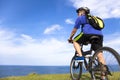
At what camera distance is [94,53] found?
1098cm

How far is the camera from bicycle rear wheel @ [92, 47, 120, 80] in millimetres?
9789

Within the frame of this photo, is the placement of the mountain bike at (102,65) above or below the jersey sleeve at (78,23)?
below

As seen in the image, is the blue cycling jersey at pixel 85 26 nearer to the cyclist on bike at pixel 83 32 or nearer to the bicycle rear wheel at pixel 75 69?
the cyclist on bike at pixel 83 32

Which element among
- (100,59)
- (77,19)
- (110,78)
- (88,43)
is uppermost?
(77,19)

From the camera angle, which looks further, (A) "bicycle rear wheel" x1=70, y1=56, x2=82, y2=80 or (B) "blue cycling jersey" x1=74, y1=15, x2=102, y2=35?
(A) "bicycle rear wheel" x1=70, y1=56, x2=82, y2=80

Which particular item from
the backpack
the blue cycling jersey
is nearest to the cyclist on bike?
the blue cycling jersey

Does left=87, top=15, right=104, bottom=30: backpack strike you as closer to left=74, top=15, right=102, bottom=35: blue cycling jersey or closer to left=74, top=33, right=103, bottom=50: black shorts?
left=74, top=15, right=102, bottom=35: blue cycling jersey

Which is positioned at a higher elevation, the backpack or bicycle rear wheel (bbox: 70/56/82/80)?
the backpack

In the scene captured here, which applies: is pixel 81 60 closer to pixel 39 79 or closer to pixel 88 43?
pixel 88 43

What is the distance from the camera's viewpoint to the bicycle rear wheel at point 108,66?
9789 millimetres

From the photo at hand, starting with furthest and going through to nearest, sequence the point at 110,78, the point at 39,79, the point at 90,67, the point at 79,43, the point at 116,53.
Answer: the point at 39,79 → the point at 79,43 → the point at 90,67 → the point at 110,78 → the point at 116,53

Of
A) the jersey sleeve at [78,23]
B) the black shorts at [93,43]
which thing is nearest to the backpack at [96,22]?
the black shorts at [93,43]

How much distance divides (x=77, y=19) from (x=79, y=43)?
3.23 feet

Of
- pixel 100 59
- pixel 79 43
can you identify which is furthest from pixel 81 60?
pixel 100 59
